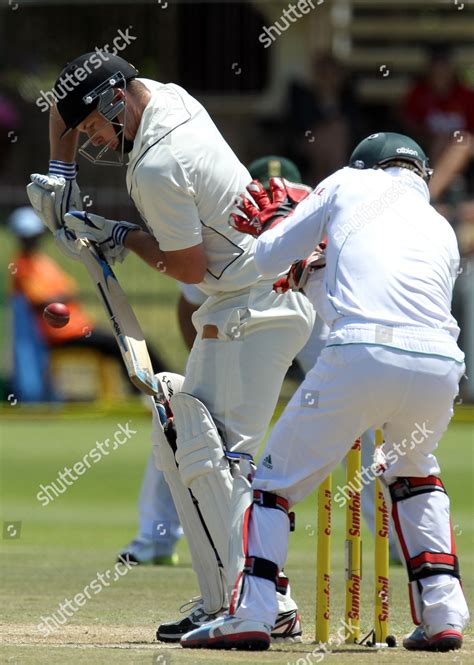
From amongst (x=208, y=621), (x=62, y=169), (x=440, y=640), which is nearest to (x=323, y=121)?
(x=62, y=169)

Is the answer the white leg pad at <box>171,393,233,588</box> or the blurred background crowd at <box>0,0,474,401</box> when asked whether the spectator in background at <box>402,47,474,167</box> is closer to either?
the blurred background crowd at <box>0,0,474,401</box>

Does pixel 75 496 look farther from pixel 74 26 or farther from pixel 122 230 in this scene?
pixel 74 26

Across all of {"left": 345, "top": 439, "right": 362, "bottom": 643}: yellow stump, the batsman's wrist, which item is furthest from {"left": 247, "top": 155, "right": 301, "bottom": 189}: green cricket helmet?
{"left": 345, "top": 439, "right": 362, "bottom": 643}: yellow stump

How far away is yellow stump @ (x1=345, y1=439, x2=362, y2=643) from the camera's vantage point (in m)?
5.55

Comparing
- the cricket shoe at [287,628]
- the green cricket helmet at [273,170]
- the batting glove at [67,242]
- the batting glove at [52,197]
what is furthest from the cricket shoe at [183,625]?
the green cricket helmet at [273,170]

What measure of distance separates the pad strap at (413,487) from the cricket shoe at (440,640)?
0.48 metres

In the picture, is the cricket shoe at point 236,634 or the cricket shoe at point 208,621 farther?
the cricket shoe at point 208,621

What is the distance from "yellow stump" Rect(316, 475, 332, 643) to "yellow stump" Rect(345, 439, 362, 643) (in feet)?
0.27

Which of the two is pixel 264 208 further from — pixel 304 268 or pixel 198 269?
pixel 198 269

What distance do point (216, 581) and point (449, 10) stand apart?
1621 cm

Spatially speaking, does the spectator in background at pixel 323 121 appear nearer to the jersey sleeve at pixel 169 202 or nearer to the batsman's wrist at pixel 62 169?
the batsman's wrist at pixel 62 169

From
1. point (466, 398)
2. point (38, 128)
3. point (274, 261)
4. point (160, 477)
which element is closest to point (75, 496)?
point (160, 477)

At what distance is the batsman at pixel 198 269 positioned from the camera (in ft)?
18.8

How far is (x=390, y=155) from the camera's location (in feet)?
17.9
